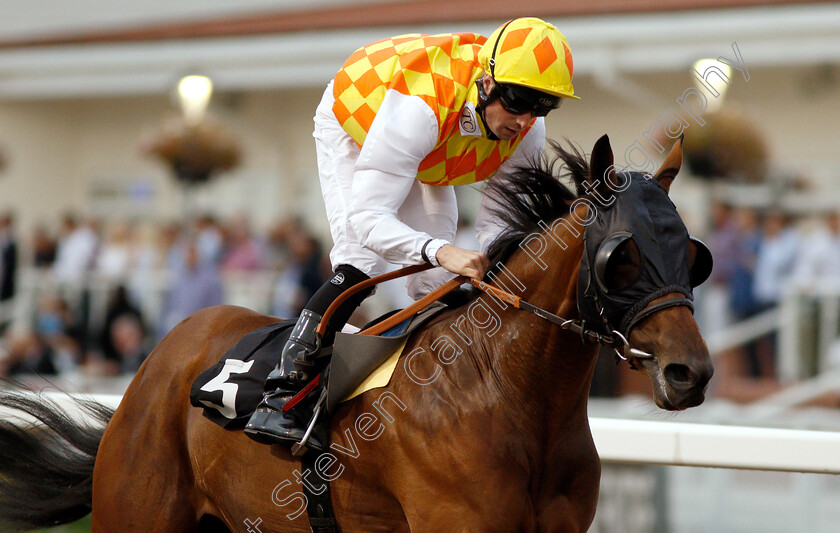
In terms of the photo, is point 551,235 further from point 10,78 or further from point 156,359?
point 10,78

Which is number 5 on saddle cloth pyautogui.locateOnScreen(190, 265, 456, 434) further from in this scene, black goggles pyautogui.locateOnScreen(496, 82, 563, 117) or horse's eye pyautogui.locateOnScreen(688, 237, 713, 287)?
horse's eye pyautogui.locateOnScreen(688, 237, 713, 287)

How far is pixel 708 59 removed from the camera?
8.48 metres

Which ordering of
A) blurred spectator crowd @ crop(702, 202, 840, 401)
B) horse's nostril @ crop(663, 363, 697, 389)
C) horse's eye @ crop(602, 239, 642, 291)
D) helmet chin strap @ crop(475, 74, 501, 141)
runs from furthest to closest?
blurred spectator crowd @ crop(702, 202, 840, 401)
helmet chin strap @ crop(475, 74, 501, 141)
horse's eye @ crop(602, 239, 642, 291)
horse's nostril @ crop(663, 363, 697, 389)

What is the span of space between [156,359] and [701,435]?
6.18ft

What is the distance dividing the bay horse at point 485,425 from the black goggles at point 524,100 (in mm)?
141

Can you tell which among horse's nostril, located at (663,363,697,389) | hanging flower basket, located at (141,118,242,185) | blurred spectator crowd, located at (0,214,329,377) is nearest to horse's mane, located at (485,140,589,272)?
horse's nostril, located at (663,363,697,389)

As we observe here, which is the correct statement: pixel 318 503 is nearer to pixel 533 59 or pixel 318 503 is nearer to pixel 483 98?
pixel 483 98

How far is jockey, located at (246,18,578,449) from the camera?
2.57 metres

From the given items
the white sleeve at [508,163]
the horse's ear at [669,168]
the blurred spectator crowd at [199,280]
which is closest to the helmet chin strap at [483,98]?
the white sleeve at [508,163]

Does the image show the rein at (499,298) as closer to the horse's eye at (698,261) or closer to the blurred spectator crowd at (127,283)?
the horse's eye at (698,261)

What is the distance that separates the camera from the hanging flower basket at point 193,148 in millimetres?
10008

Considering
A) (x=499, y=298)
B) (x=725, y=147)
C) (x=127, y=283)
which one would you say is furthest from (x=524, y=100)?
(x=127, y=283)

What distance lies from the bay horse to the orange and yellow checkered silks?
0.23 metres

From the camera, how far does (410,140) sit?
2.61m
